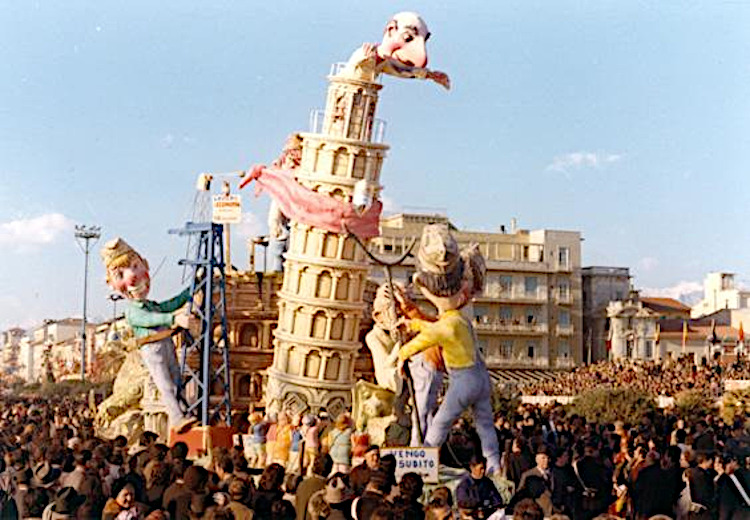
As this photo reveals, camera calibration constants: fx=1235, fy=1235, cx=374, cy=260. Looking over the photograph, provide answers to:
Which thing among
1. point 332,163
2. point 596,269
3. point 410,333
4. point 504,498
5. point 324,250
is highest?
point 596,269

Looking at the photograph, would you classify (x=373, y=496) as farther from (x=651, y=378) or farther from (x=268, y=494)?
(x=651, y=378)

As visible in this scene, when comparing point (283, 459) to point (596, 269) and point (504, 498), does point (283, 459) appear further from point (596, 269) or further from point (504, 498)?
point (596, 269)

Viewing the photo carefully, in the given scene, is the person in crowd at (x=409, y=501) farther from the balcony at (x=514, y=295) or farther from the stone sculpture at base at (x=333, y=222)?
the balcony at (x=514, y=295)

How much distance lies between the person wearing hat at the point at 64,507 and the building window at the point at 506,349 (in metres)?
53.1

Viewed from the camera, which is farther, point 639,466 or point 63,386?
point 63,386

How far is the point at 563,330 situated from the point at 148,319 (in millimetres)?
45532

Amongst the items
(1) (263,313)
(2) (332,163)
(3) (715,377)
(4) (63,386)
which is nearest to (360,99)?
(2) (332,163)

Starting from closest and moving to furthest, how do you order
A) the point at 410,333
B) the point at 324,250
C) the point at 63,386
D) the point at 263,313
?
the point at 410,333
the point at 324,250
the point at 263,313
the point at 63,386

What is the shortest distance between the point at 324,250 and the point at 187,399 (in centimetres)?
495

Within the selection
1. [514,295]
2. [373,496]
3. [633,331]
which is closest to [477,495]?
[373,496]

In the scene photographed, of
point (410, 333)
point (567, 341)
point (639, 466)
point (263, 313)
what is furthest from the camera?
point (567, 341)

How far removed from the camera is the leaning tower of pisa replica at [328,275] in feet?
88.5

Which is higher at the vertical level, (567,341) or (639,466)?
(567,341)

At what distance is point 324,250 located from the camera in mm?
26859
